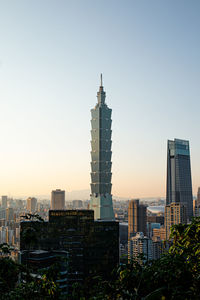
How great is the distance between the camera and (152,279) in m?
6.04

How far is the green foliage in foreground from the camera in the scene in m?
→ 5.46

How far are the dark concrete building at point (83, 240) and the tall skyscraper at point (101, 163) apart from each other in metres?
99.2

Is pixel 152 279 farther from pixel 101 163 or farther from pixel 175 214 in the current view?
pixel 101 163

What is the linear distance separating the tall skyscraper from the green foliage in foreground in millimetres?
167777

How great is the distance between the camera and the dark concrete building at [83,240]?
72.2 m

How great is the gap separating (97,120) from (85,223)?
107 meters

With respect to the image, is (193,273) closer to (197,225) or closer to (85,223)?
(197,225)

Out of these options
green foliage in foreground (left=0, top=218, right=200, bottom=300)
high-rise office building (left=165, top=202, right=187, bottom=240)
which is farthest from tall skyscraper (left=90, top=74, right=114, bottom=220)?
green foliage in foreground (left=0, top=218, right=200, bottom=300)

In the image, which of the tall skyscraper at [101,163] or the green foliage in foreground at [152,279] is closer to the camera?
the green foliage in foreground at [152,279]

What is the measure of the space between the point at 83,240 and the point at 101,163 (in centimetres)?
10209

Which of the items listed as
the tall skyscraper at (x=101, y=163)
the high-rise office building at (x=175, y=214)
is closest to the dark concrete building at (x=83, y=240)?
the high-rise office building at (x=175, y=214)

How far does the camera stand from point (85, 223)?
3004 inches

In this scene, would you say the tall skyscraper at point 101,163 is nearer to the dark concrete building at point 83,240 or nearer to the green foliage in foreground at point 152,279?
→ the dark concrete building at point 83,240

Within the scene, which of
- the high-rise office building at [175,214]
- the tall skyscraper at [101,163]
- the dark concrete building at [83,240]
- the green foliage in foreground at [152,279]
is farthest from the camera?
the tall skyscraper at [101,163]
